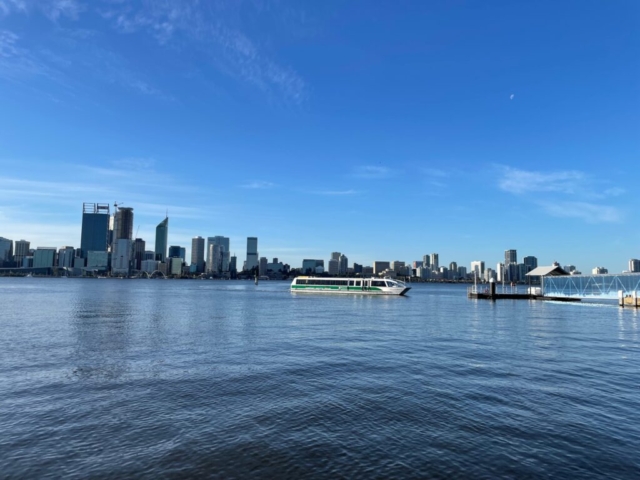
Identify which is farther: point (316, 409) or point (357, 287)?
point (357, 287)

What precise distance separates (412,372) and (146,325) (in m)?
42.0

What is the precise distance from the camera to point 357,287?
163500 millimetres

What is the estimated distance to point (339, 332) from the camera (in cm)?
5384

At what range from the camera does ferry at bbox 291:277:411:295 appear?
532 ft

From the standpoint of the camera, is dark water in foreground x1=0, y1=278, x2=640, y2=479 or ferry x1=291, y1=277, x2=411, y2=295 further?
ferry x1=291, y1=277, x2=411, y2=295

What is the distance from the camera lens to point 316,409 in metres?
22.3

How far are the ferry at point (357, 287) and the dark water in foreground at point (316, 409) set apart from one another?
4631 inches

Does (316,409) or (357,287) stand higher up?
(357,287)

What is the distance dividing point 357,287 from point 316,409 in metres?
142

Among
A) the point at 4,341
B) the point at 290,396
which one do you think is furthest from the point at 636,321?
the point at 4,341

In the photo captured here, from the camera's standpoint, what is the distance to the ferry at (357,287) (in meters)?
162

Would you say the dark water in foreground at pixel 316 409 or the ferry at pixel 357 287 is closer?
the dark water in foreground at pixel 316 409

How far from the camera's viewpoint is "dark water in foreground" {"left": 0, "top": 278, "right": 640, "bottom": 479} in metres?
16.2

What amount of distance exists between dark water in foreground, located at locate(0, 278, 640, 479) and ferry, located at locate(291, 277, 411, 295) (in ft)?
386
